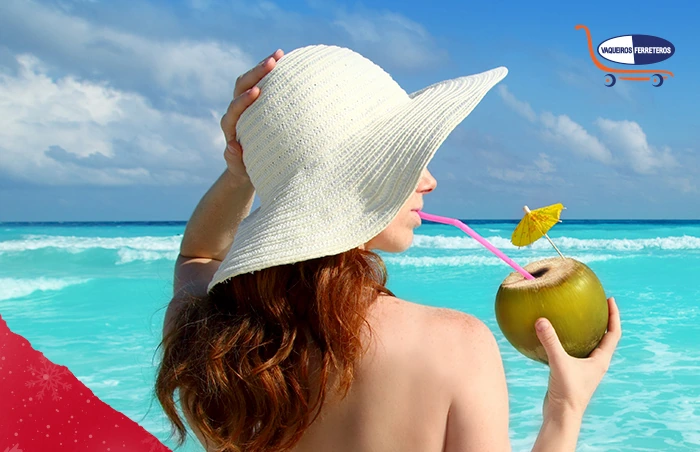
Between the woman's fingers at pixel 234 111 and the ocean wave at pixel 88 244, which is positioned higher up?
the woman's fingers at pixel 234 111

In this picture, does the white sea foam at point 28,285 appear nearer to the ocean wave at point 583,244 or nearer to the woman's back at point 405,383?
the ocean wave at point 583,244

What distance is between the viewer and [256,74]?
4.74 ft

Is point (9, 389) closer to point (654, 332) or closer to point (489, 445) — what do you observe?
point (489, 445)

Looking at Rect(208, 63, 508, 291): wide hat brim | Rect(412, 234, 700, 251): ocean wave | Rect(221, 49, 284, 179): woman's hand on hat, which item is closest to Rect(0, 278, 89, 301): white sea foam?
Rect(412, 234, 700, 251): ocean wave

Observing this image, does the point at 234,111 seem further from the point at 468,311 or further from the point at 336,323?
the point at 468,311

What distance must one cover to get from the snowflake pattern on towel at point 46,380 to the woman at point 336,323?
1482 mm

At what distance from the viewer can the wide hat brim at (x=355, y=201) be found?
1.27 metres

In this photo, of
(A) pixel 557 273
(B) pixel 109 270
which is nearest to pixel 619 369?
(A) pixel 557 273

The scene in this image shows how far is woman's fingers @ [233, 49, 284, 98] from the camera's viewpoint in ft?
4.71

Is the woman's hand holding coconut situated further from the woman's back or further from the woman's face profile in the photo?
the woman's face profile

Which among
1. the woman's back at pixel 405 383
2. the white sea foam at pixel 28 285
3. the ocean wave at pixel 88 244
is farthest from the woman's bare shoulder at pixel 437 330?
the ocean wave at pixel 88 244

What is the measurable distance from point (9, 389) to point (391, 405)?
81.7 inches

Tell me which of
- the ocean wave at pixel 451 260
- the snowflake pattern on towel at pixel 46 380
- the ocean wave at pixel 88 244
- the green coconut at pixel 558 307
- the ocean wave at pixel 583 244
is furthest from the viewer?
the ocean wave at pixel 88 244

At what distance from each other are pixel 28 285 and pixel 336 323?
1112 cm
